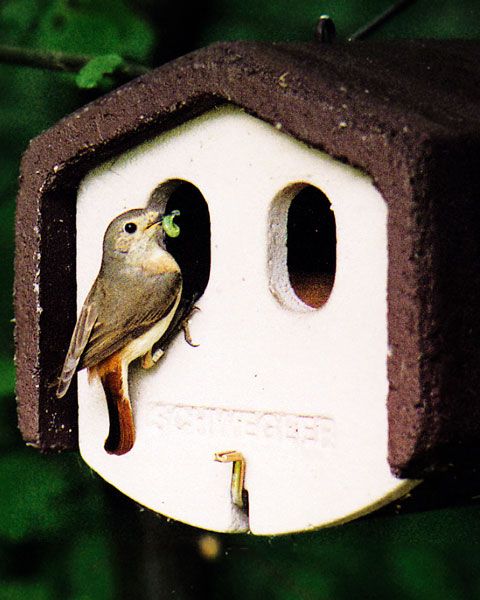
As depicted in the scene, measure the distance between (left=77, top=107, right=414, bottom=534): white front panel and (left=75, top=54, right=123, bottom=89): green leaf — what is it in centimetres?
46

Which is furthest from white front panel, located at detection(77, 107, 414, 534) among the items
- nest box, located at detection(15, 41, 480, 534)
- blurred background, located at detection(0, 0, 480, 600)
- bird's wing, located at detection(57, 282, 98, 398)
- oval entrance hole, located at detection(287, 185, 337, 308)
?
blurred background, located at detection(0, 0, 480, 600)

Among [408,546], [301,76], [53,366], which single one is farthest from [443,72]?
[408,546]

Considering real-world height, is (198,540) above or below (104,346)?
below

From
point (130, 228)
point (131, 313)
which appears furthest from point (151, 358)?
point (130, 228)

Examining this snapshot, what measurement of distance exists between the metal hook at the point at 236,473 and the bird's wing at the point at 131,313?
9.2 inches

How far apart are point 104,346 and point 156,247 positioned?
175mm

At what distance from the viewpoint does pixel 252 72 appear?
1.89 m

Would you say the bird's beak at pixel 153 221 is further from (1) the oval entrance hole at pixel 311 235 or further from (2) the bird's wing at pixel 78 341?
(1) the oval entrance hole at pixel 311 235

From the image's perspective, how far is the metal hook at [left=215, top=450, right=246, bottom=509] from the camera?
A: 6.43 feet

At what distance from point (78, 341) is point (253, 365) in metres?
0.29

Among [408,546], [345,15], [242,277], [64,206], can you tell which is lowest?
[408,546]

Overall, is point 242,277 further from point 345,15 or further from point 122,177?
point 345,15

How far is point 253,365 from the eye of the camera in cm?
195

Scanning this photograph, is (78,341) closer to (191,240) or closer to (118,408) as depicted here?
(118,408)
